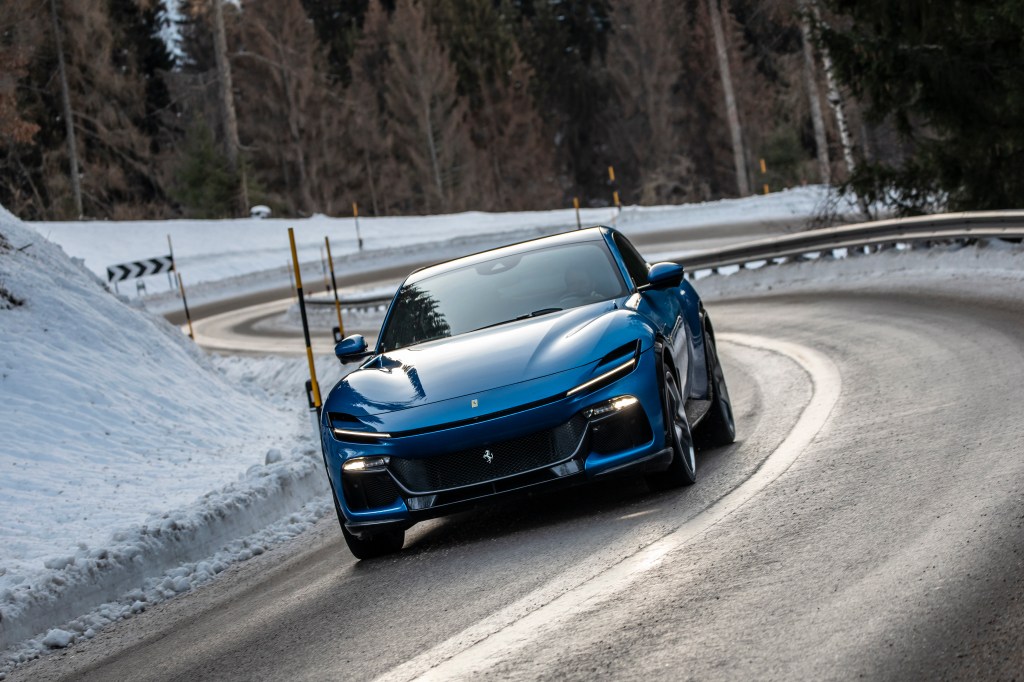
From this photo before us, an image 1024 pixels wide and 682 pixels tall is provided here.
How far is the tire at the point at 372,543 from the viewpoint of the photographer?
6773 millimetres

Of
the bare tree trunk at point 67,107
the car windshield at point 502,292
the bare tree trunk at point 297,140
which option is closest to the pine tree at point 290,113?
the bare tree trunk at point 297,140

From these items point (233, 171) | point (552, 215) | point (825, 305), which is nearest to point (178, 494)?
point (825, 305)

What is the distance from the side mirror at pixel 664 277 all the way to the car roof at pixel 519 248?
627mm

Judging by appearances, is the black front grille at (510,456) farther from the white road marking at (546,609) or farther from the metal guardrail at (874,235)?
the metal guardrail at (874,235)

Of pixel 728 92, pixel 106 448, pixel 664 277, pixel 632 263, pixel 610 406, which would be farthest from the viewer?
pixel 728 92

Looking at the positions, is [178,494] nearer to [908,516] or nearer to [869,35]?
[908,516]

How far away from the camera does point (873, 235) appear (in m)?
19.5

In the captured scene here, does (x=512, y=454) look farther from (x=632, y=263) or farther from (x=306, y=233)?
(x=306, y=233)

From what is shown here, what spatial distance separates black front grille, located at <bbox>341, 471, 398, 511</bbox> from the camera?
655cm

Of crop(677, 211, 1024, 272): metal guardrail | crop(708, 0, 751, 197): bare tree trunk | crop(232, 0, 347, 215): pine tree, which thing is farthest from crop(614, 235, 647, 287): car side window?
crop(232, 0, 347, 215): pine tree

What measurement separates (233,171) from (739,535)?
5546cm

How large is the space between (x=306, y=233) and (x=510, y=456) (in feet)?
151

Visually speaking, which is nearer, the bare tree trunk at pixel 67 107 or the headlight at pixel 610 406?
the headlight at pixel 610 406

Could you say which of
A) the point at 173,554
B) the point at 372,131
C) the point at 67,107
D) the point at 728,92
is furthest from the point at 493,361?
the point at 372,131
